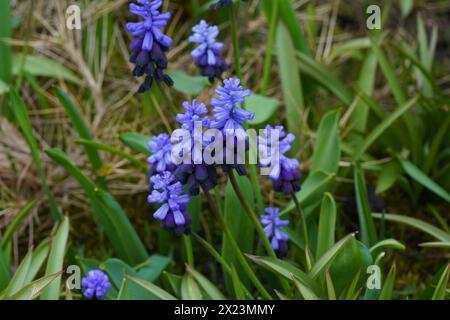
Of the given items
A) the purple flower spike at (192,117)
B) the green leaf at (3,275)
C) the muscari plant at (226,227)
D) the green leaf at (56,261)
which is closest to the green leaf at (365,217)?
the muscari plant at (226,227)

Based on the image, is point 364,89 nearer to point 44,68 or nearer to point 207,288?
point 207,288

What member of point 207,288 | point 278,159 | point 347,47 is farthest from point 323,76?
point 207,288

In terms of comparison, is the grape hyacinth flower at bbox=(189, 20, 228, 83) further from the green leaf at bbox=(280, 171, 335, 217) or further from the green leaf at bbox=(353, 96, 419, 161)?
the green leaf at bbox=(353, 96, 419, 161)

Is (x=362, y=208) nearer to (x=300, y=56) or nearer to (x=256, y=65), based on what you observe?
(x=300, y=56)

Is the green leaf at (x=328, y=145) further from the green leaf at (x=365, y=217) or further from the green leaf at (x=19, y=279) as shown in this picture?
the green leaf at (x=19, y=279)

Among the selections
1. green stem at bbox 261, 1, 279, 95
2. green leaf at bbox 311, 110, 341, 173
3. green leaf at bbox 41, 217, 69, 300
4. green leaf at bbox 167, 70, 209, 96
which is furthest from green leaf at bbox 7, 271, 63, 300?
green stem at bbox 261, 1, 279, 95
